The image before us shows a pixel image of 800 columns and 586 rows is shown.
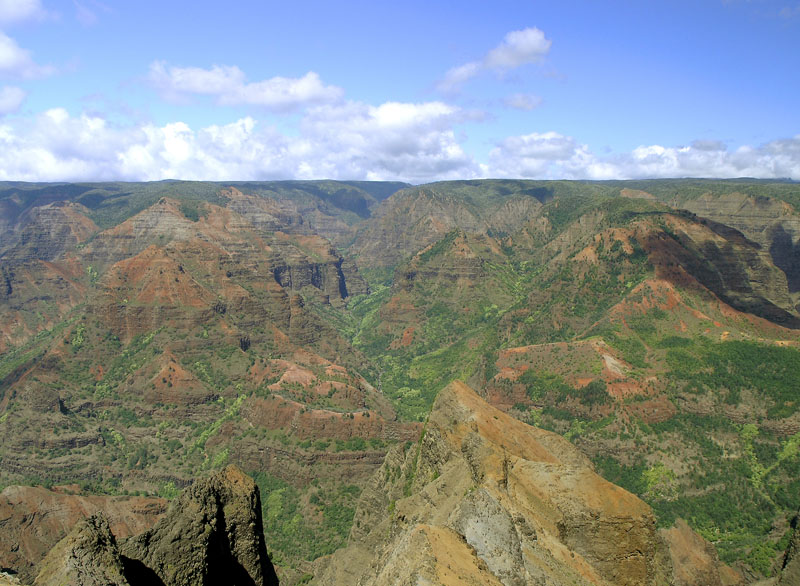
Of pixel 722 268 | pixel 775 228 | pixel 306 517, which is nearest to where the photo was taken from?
pixel 306 517

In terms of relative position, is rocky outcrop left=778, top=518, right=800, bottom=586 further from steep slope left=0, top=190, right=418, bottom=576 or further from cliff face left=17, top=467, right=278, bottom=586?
steep slope left=0, top=190, right=418, bottom=576

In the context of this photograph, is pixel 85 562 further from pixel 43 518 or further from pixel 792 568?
pixel 43 518

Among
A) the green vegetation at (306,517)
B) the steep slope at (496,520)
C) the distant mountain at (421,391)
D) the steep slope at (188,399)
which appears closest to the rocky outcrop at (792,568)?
the distant mountain at (421,391)

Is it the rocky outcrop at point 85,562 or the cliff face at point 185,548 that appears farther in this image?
the cliff face at point 185,548

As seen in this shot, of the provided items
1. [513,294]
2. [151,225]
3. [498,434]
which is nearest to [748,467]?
[498,434]

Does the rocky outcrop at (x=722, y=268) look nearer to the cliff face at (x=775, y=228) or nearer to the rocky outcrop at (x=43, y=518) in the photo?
the cliff face at (x=775, y=228)

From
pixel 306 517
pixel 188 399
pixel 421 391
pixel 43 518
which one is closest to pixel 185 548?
pixel 43 518
